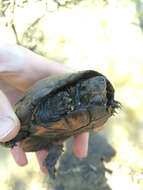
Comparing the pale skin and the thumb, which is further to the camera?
the pale skin

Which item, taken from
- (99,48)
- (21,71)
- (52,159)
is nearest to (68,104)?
(52,159)

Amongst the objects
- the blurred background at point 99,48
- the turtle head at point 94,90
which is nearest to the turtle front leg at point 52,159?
the turtle head at point 94,90

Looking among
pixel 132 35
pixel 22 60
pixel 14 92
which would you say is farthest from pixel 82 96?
pixel 132 35

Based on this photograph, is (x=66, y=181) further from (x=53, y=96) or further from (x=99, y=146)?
(x=53, y=96)

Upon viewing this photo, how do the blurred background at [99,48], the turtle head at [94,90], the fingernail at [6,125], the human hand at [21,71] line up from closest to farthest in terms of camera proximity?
the turtle head at [94,90] < the fingernail at [6,125] < the human hand at [21,71] < the blurred background at [99,48]

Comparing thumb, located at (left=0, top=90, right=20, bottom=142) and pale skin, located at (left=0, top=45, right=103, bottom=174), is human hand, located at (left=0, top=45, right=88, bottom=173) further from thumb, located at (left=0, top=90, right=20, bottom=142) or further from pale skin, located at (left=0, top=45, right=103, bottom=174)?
thumb, located at (left=0, top=90, right=20, bottom=142)

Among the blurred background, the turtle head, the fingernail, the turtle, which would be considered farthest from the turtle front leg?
the blurred background

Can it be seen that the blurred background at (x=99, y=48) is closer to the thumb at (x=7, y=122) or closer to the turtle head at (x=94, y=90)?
the thumb at (x=7, y=122)
